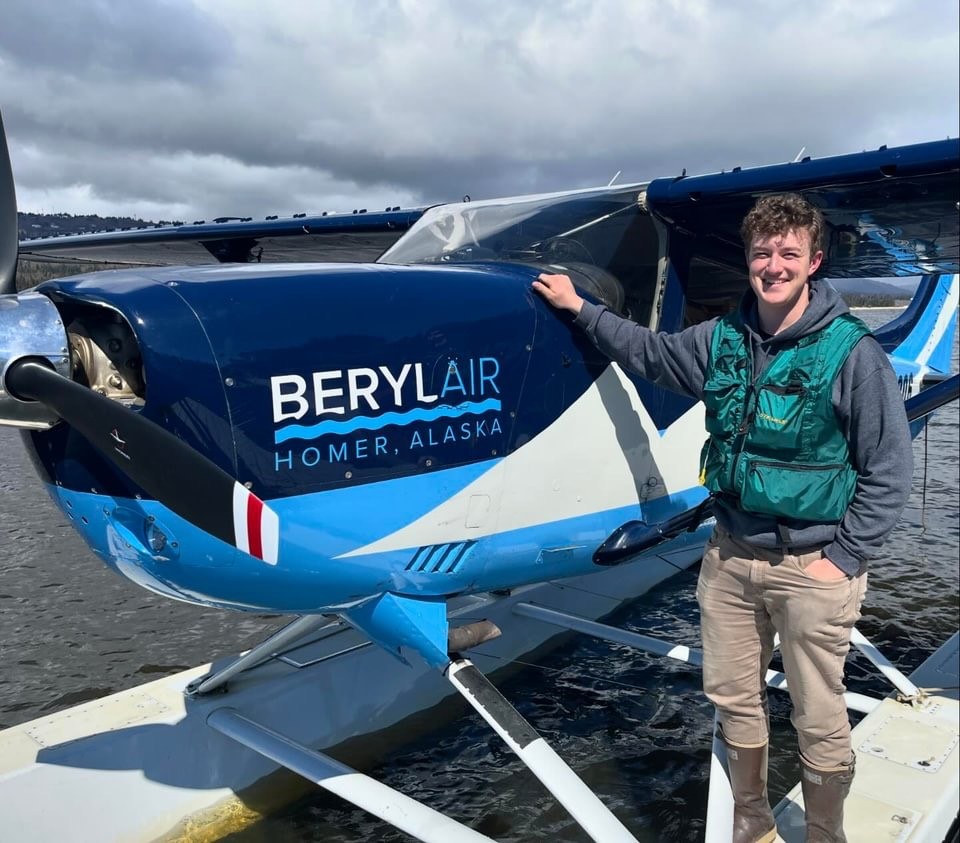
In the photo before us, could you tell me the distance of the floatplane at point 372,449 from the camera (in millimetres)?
2324

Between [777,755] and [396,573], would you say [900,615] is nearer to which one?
[777,755]

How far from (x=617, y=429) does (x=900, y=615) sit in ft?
16.8

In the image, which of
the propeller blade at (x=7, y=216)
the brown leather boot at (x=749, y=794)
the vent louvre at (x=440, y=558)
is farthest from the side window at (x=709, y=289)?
the propeller blade at (x=7, y=216)

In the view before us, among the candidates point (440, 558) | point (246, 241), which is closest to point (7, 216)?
point (440, 558)

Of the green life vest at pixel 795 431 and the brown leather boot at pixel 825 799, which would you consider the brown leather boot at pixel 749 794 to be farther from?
the green life vest at pixel 795 431

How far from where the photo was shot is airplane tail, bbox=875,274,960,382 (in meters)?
7.16

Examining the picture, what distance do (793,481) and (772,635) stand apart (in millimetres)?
735

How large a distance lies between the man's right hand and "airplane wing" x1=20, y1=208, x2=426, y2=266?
315 centimetres

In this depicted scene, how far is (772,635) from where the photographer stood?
9.65ft

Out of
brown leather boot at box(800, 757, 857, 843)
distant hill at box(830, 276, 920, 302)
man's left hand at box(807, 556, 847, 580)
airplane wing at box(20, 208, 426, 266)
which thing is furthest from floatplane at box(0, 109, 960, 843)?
airplane wing at box(20, 208, 426, 266)

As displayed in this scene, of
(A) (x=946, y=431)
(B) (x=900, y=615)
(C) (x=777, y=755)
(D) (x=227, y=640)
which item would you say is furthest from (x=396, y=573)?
(A) (x=946, y=431)

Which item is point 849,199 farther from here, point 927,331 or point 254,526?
point 927,331

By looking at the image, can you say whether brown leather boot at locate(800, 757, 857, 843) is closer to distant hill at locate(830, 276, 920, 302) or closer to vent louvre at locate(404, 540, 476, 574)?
vent louvre at locate(404, 540, 476, 574)

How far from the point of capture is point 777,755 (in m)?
4.85
